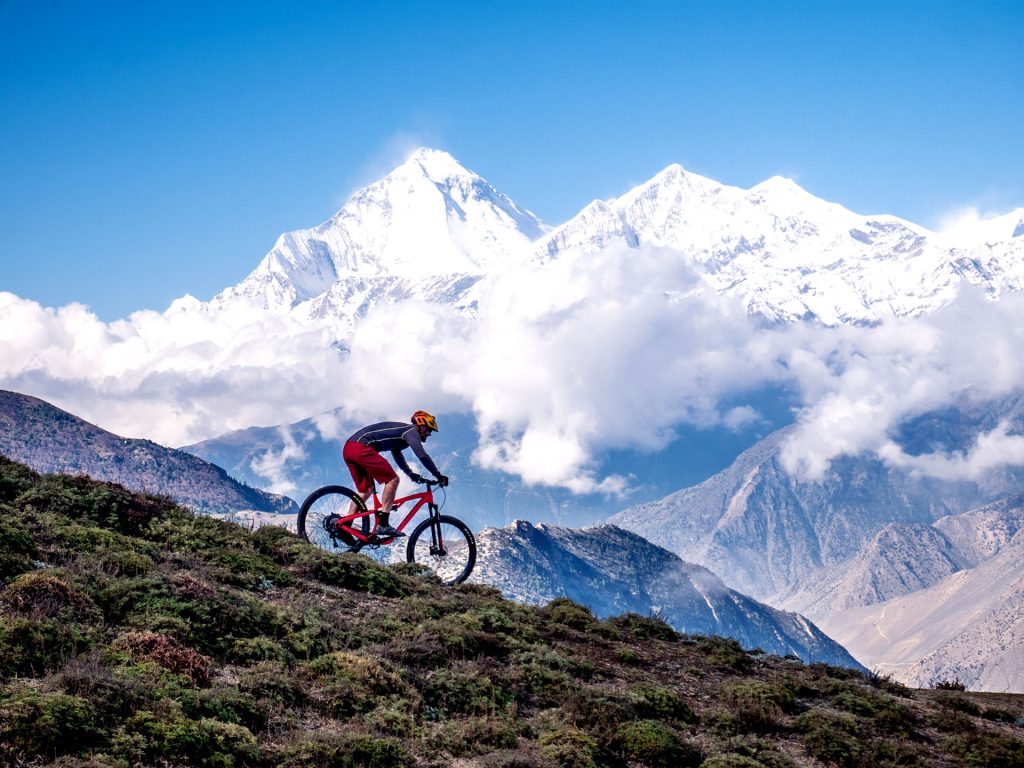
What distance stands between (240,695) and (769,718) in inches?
411

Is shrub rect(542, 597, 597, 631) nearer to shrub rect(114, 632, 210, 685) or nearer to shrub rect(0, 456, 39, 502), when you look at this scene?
shrub rect(114, 632, 210, 685)

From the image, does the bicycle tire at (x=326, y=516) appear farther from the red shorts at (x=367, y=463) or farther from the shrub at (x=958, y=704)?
the shrub at (x=958, y=704)

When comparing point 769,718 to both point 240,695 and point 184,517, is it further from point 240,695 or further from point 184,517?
point 184,517

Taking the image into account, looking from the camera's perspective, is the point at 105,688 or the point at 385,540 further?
the point at 385,540

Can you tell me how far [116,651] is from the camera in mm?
17000

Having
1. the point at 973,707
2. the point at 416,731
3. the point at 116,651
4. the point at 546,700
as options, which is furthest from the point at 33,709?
the point at 973,707

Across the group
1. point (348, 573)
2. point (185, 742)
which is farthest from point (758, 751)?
point (348, 573)

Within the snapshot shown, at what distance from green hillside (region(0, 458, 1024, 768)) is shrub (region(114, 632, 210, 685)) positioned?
4 cm

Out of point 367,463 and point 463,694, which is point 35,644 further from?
point 367,463

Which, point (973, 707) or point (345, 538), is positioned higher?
point (345, 538)

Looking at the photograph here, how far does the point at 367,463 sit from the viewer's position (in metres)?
26.2

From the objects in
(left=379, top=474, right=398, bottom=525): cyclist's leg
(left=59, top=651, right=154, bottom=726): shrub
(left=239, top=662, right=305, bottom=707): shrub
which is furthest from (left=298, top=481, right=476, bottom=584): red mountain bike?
(left=59, top=651, right=154, bottom=726): shrub

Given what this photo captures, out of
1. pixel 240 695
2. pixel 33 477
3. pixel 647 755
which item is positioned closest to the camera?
pixel 240 695

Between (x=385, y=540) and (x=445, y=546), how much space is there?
2.20m
